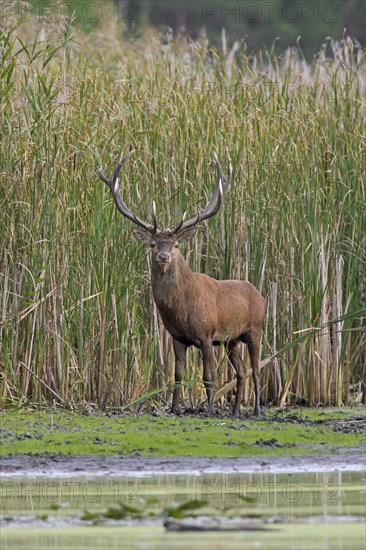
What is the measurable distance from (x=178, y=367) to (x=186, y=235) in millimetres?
1009

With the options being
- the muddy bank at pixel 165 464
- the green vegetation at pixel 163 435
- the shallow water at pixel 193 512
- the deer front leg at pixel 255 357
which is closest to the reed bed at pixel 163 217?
the deer front leg at pixel 255 357

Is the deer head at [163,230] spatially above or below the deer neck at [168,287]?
above

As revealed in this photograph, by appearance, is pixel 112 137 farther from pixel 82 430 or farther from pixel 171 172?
pixel 82 430

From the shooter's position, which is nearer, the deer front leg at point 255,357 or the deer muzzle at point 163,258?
the deer muzzle at point 163,258

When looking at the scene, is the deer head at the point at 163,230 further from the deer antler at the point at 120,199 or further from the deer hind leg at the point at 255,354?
the deer hind leg at the point at 255,354

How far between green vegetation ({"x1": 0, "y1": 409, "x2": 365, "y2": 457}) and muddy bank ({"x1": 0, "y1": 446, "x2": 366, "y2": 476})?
0.18 meters

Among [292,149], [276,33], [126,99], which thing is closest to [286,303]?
[292,149]

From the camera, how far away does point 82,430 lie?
387 inches

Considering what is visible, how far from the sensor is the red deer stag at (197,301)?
1105 cm

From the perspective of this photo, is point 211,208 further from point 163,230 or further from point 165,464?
point 165,464

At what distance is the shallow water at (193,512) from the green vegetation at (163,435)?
0.89 metres

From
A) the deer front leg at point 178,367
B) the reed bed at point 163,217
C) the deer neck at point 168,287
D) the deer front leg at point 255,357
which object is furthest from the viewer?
the deer front leg at point 255,357

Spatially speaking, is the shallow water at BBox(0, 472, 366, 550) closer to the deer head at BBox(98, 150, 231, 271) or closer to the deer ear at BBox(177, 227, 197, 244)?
the deer head at BBox(98, 150, 231, 271)

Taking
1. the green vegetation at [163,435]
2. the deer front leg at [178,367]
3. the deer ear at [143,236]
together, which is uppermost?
the deer ear at [143,236]
